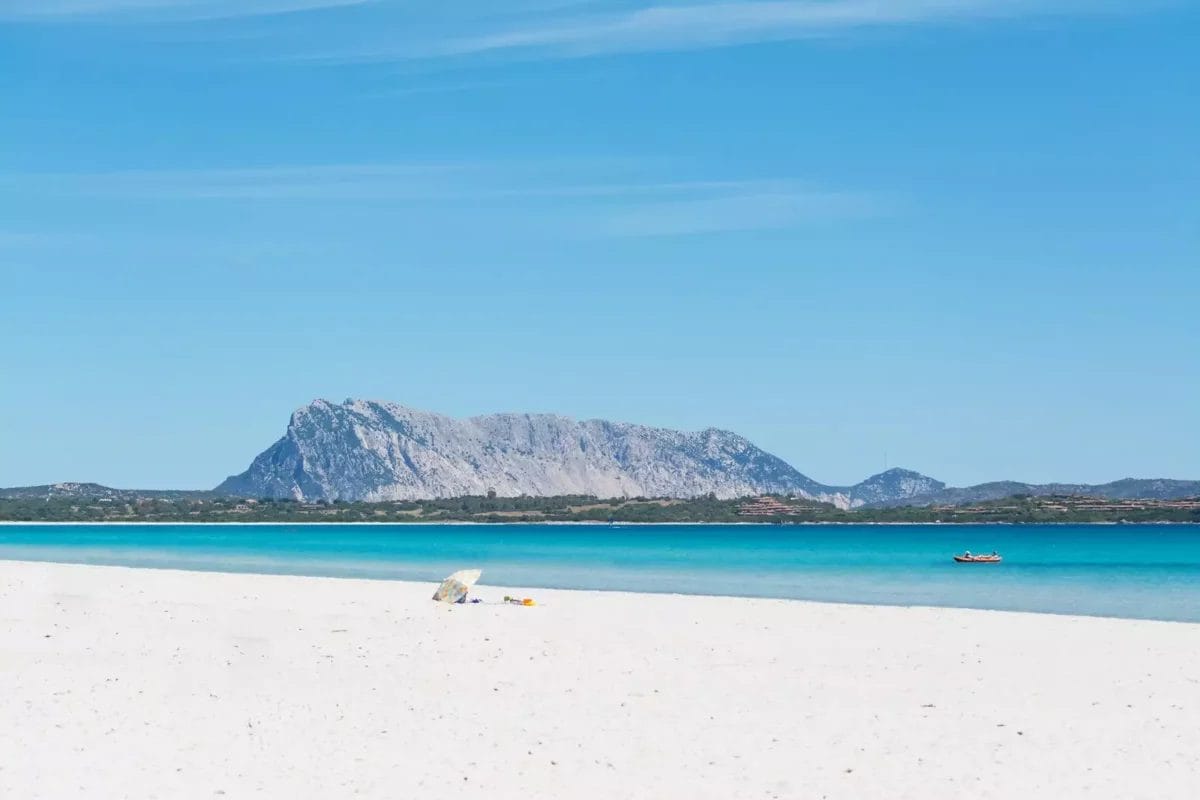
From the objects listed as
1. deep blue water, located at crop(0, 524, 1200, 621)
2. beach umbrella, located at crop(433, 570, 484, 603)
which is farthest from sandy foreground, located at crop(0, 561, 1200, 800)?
deep blue water, located at crop(0, 524, 1200, 621)

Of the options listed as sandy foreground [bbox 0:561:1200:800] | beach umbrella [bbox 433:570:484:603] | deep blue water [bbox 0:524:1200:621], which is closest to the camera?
sandy foreground [bbox 0:561:1200:800]

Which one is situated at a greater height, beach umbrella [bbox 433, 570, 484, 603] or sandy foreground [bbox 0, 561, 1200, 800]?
beach umbrella [bbox 433, 570, 484, 603]

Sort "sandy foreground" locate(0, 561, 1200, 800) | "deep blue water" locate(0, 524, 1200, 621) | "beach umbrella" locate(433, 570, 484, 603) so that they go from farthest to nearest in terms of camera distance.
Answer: "deep blue water" locate(0, 524, 1200, 621) < "beach umbrella" locate(433, 570, 484, 603) < "sandy foreground" locate(0, 561, 1200, 800)

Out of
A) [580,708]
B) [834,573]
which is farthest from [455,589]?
[834,573]

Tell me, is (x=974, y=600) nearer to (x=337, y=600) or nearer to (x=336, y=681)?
(x=337, y=600)

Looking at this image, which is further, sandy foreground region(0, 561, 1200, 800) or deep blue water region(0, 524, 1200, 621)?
deep blue water region(0, 524, 1200, 621)

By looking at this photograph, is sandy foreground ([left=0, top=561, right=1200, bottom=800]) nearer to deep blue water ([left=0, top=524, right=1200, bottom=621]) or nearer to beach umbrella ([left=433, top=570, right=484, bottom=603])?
beach umbrella ([left=433, top=570, right=484, bottom=603])

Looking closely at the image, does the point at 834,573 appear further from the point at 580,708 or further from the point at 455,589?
the point at 580,708

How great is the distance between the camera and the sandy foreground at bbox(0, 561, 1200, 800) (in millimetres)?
12016

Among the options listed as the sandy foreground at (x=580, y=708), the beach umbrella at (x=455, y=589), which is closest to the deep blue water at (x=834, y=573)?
the beach umbrella at (x=455, y=589)

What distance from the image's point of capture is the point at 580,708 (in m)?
15.5

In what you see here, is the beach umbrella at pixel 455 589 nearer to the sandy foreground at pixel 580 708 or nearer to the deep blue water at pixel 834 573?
the sandy foreground at pixel 580 708

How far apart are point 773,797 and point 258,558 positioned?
2617 inches

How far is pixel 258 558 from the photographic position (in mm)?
74750
